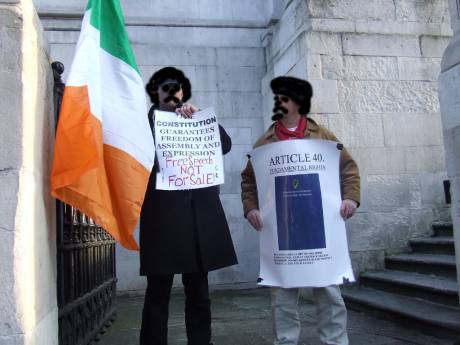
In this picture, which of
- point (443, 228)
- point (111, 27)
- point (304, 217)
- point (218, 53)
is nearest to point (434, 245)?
point (443, 228)

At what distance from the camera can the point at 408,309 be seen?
443 centimetres

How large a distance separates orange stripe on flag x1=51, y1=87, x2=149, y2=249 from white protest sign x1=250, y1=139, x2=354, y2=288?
941 millimetres

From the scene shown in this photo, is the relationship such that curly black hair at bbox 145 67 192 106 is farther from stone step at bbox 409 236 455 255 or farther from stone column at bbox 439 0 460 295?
stone step at bbox 409 236 455 255

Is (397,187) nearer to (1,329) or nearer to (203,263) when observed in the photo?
(203,263)

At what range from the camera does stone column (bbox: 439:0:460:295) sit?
3428 mm

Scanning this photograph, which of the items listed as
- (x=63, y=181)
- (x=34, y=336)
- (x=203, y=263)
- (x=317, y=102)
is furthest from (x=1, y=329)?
(x=317, y=102)

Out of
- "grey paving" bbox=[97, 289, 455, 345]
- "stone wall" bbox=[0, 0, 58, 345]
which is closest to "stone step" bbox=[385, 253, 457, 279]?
"grey paving" bbox=[97, 289, 455, 345]

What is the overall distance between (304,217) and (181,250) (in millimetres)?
825

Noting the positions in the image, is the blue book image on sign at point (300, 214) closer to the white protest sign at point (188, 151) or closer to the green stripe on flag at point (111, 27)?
the white protest sign at point (188, 151)

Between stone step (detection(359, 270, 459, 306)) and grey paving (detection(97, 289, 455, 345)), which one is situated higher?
stone step (detection(359, 270, 459, 306))

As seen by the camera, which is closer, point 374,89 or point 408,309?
point 408,309

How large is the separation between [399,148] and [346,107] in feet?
2.78

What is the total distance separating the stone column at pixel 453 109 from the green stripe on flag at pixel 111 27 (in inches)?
86.3

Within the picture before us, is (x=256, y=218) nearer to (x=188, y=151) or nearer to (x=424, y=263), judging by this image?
(x=188, y=151)
